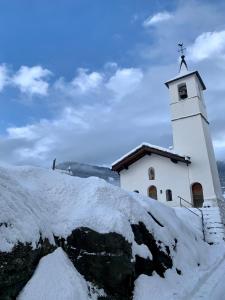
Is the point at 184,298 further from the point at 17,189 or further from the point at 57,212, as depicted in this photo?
the point at 17,189

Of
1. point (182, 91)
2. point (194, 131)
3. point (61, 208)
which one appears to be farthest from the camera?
point (182, 91)

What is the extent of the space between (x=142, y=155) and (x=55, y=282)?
22.7 meters

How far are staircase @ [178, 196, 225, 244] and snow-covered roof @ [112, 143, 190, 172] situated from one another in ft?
14.9

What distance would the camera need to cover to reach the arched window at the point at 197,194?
25594mm

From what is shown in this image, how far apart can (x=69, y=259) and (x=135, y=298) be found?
6.29 ft

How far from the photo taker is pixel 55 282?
6422 mm

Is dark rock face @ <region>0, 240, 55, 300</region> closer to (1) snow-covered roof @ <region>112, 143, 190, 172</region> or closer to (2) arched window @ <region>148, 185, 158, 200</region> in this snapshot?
(1) snow-covered roof @ <region>112, 143, 190, 172</region>

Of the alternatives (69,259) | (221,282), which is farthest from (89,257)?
(221,282)

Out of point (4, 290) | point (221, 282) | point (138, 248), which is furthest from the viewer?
point (221, 282)

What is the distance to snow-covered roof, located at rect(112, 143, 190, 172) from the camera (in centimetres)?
2595

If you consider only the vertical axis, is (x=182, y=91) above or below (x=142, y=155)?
above

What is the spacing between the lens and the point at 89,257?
787 centimetres

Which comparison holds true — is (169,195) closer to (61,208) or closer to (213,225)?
(213,225)

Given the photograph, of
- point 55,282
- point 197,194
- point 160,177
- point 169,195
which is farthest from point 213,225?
point 55,282
